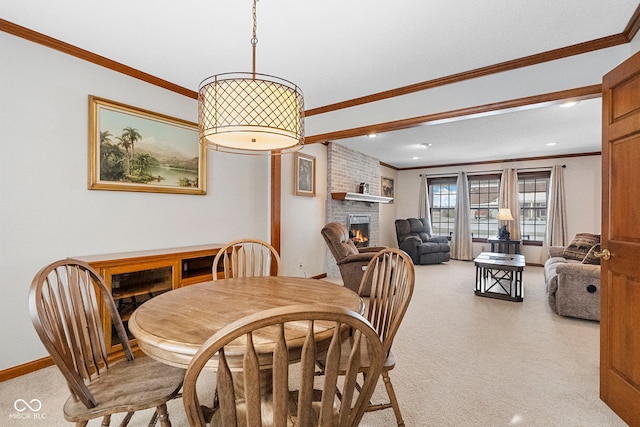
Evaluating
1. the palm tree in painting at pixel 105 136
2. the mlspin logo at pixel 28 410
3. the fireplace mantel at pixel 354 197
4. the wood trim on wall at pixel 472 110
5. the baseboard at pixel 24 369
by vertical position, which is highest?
the wood trim on wall at pixel 472 110

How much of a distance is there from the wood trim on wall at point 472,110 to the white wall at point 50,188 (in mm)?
1887

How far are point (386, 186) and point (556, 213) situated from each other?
353cm

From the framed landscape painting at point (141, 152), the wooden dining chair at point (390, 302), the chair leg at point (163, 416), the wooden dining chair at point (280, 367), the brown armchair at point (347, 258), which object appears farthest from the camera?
the brown armchair at point (347, 258)

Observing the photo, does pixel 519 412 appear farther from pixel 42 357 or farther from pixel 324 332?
pixel 42 357

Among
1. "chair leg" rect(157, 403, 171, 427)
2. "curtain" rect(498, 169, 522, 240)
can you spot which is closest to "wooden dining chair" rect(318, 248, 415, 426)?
"chair leg" rect(157, 403, 171, 427)

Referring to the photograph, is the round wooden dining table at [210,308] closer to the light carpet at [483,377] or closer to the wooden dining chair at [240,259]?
the wooden dining chair at [240,259]

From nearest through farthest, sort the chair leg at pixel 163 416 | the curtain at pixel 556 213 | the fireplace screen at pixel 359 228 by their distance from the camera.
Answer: the chair leg at pixel 163 416 < the fireplace screen at pixel 359 228 < the curtain at pixel 556 213

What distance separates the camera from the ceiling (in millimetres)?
1938

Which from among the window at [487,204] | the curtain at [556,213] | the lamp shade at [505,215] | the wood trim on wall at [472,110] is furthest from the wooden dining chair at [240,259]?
the curtain at [556,213]

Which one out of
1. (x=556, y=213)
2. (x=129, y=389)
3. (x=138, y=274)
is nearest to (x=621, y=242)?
(x=129, y=389)

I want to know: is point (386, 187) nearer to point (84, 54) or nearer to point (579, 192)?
point (579, 192)

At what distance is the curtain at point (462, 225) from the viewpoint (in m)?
7.39

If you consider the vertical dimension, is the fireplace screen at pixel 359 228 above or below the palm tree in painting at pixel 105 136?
below

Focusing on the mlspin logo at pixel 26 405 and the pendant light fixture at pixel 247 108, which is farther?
the mlspin logo at pixel 26 405
